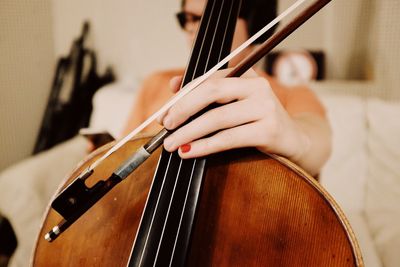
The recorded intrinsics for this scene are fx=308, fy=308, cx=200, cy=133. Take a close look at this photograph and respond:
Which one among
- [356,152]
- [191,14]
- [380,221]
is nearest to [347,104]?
[356,152]

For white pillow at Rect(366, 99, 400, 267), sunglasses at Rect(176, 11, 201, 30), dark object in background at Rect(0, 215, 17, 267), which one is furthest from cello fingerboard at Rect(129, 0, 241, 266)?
dark object in background at Rect(0, 215, 17, 267)

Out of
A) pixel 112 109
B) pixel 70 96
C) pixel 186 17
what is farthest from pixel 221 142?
pixel 70 96

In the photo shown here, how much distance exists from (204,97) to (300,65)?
1.13 metres

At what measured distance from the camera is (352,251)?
1.24ft

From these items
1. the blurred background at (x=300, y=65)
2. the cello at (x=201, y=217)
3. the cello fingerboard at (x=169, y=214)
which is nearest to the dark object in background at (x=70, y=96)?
the blurred background at (x=300, y=65)

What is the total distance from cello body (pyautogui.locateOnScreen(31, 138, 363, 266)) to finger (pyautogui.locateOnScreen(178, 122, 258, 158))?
0.05 metres

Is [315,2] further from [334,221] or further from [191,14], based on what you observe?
[191,14]

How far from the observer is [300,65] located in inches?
54.1

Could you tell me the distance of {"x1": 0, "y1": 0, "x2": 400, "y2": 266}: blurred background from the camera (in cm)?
109

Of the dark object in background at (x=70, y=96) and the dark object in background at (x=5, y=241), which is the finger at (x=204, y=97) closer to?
the dark object in background at (x=5, y=241)

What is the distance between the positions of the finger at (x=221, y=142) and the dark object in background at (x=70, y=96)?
4.45 ft

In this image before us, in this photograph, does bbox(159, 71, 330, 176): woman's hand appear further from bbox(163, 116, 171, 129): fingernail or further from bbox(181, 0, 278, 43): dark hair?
bbox(181, 0, 278, 43): dark hair

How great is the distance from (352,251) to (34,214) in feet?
3.07

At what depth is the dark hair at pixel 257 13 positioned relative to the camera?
0.93m
